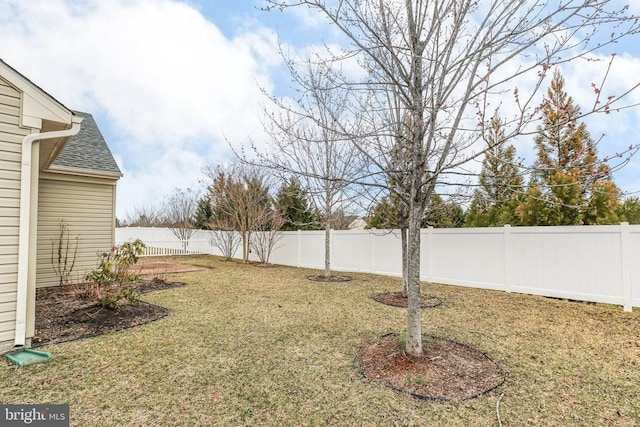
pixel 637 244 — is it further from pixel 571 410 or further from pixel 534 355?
pixel 571 410

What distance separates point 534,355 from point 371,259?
665 cm

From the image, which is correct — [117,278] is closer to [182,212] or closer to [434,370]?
[434,370]

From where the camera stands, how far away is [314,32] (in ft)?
14.7

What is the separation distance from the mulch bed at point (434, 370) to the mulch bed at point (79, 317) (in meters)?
3.62

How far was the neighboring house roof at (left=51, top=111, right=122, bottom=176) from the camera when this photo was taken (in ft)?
26.4

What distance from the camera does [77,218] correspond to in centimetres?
806

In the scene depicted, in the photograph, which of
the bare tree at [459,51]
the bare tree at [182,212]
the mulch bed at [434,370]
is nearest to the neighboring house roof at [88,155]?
the bare tree at [459,51]

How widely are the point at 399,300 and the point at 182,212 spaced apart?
65.2 feet

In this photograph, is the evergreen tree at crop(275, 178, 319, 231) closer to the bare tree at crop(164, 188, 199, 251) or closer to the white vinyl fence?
the white vinyl fence

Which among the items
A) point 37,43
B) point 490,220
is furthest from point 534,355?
point 37,43

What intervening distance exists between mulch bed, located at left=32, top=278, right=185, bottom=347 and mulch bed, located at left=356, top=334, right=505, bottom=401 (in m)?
3.62

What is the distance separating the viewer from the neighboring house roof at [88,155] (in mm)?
8039

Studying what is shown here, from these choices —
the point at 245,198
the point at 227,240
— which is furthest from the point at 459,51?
the point at 227,240

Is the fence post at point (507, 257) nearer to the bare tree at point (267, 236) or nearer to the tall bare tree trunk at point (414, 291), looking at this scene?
the tall bare tree trunk at point (414, 291)
